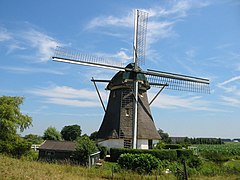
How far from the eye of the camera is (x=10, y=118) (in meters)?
18.9

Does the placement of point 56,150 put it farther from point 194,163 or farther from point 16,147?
point 194,163

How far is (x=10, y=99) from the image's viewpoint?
63.2 ft

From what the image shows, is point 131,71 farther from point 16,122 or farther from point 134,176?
point 134,176

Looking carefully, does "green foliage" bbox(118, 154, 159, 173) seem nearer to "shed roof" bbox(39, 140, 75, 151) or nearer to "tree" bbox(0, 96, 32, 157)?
"shed roof" bbox(39, 140, 75, 151)

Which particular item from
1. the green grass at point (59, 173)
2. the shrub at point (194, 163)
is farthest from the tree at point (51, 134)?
the green grass at point (59, 173)

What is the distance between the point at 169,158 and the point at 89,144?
574 centimetres

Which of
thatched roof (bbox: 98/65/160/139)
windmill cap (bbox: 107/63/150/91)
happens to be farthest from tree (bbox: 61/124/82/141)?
windmill cap (bbox: 107/63/150/91)

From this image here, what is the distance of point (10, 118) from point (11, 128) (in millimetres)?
643

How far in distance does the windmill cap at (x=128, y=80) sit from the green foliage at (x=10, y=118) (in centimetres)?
715

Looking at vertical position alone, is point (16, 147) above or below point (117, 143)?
below

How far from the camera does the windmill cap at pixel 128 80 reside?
68.6ft

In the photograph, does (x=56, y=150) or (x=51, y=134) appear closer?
(x=56, y=150)

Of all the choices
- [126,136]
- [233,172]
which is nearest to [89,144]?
[126,136]


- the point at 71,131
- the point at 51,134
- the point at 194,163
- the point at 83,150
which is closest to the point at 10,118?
the point at 83,150
